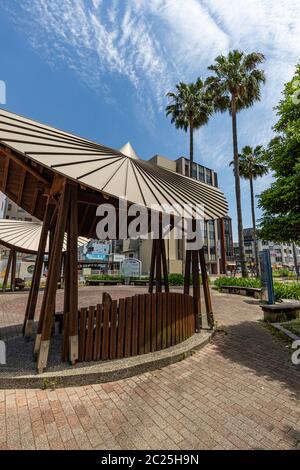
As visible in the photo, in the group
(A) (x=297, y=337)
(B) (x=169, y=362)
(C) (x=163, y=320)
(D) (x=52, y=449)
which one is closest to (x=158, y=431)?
(D) (x=52, y=449)

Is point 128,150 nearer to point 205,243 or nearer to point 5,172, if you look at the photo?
point 5,172

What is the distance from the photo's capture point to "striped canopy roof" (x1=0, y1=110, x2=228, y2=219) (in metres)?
3.77

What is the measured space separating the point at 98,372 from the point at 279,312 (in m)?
6.85

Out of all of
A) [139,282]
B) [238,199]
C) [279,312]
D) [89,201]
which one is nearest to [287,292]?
[279,312]

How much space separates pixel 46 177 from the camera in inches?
209

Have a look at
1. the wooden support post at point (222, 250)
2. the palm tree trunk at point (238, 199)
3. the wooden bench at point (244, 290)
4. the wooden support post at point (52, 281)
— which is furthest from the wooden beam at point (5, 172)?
the wooden support post at point (222, 250)

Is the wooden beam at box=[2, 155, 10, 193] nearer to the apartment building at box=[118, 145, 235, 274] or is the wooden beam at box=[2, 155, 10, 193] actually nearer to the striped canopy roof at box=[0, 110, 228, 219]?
the striped canopy roof at box=[0, 110, 228, 219]

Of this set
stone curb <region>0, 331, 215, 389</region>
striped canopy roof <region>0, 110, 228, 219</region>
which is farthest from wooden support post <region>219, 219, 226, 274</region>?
stone curb <region>0, 331, 215, 389</region>

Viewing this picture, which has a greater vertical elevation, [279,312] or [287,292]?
[287,292]

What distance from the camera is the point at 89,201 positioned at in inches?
206

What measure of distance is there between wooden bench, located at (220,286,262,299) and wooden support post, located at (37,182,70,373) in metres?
12.2

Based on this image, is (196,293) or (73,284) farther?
(196,293)

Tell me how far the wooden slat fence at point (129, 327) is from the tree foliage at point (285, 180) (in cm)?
348
